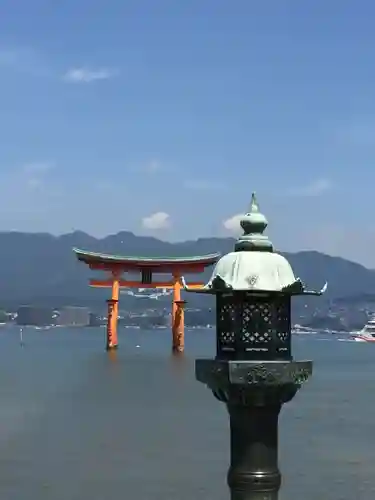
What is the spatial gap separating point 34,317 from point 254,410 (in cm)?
18198

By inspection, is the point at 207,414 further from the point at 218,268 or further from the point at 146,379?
the point at 218,268

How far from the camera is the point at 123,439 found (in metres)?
18.6

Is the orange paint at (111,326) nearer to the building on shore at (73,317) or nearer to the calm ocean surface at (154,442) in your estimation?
the calm ocean surface at (154,442)

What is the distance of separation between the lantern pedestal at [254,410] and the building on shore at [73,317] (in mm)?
180750

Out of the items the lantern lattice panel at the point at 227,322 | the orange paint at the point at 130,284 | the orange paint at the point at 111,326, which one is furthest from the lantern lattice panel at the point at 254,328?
the orange paint at the point at 111,326

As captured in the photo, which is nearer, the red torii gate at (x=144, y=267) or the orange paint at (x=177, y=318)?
the red torii gate at (x=144, y=267)

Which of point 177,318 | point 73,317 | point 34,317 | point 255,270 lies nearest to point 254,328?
point 255,270

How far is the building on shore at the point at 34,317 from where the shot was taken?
182025 millimetres

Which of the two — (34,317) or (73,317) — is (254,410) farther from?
(73,317)

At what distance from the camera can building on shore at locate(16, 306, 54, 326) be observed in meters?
182

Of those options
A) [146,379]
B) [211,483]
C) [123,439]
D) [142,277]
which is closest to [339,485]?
[211,483]

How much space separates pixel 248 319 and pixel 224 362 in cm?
23

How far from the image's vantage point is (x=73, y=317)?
186000mm

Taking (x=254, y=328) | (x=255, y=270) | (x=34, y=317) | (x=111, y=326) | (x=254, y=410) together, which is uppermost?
(x=255, y=270)
